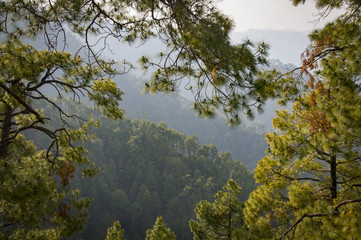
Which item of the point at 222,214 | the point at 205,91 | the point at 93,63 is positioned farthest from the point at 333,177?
the point at 93,63

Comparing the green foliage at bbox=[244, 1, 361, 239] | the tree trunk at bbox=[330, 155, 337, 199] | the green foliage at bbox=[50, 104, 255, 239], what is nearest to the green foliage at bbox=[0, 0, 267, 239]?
the green foliage at bbox=[244, 1, 361, 239]

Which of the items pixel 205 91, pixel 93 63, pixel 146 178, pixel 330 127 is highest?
pixel 146 178

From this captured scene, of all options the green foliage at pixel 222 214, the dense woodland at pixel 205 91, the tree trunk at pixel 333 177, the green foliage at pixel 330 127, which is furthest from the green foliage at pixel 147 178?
the green foliage at pixel 330 127

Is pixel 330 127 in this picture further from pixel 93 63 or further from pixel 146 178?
pixel 146 178

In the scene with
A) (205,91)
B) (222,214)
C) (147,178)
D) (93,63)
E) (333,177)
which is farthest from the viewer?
(147,178)

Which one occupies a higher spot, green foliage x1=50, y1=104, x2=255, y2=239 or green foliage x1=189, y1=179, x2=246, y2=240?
green foliage x1=50, y1=104, x2=255, y2=239

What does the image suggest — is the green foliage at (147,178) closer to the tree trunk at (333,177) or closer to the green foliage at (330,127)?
the tree trunk at (333,177)

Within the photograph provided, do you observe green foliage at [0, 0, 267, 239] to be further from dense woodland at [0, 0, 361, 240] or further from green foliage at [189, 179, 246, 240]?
green foliage at [189, 179, 246, 240]

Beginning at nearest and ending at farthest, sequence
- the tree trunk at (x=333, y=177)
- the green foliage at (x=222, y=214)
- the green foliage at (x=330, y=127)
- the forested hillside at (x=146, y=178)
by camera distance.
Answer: the green foliage at (x=330, y=127) → the tree trunk at (x=333, y=177) → the green foliage at (x=222, y=214) → the forested hillside at (x=146, y=178)

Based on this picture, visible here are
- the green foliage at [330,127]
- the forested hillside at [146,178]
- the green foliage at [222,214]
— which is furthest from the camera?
the forested hillside at [146,178]

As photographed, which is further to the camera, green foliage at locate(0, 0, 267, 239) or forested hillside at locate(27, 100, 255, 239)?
forested hillside at locate(27, 100, 255, 239)

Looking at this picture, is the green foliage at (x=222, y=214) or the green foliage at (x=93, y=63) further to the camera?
the green foliage at (x=222, y=214)

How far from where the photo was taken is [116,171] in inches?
1633

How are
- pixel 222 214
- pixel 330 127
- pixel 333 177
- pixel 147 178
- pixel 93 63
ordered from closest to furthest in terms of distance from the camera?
pixel 330 127 < pixel 93 63 < pixel 333 177 < pixel 222 214 < pixel 147 178
